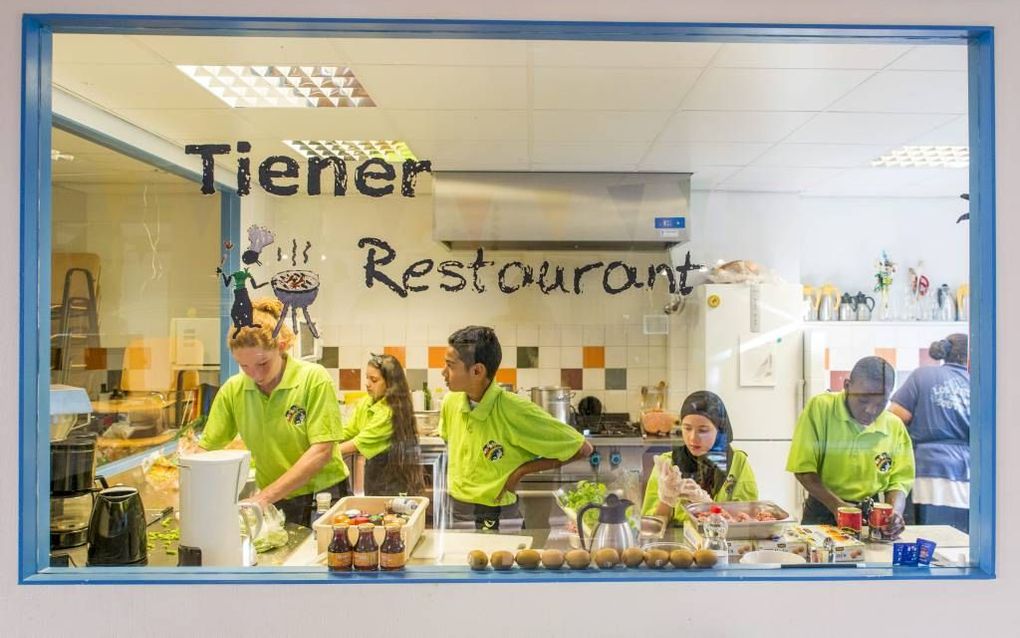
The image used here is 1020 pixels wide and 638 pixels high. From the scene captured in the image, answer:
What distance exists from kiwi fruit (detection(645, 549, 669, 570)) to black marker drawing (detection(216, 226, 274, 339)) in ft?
3.87

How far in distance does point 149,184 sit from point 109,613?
1078 mm

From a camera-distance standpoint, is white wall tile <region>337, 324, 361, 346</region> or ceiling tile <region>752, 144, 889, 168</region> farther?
ceiling tile <region>752, 144, 889, 168</region>

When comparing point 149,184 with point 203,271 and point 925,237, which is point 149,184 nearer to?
point 203,271

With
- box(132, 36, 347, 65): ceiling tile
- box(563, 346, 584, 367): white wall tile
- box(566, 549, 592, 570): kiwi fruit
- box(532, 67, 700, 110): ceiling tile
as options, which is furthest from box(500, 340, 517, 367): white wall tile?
box(132, 36, 347, 65): ceiling tile

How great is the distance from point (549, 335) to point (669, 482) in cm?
59

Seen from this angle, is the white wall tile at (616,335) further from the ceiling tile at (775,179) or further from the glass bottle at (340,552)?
the glass bottle at (340,552)

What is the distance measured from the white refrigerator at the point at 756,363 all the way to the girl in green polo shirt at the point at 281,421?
3.43 ft

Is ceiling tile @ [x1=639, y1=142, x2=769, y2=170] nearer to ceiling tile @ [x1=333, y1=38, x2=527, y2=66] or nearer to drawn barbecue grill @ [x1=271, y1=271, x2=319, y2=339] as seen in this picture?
ceiling tile @ [x1=333, y1=38, x2=527, y2=66]

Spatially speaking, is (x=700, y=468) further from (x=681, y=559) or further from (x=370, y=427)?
(x=370, y=427)

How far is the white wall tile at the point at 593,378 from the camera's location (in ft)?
6.70

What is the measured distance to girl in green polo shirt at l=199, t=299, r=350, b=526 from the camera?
1887mm

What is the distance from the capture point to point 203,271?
1808 mm

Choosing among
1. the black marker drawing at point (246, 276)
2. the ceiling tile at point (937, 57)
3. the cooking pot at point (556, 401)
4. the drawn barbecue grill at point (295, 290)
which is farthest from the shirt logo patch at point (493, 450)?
the ceiling tile at point (937, 57)

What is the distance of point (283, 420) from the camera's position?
6.38 feet
